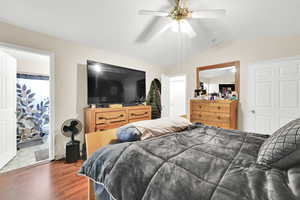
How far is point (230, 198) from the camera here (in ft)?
1.90

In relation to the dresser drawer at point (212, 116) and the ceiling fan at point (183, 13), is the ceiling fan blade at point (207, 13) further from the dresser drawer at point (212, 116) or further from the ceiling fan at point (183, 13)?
the dresser drawer at point (212, 116)

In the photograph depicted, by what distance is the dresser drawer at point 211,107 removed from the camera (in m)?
3.11

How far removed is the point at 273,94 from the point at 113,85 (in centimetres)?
335

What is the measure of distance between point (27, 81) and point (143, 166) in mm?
4465

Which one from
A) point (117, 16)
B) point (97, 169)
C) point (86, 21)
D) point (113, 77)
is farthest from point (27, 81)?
point (97, 169)

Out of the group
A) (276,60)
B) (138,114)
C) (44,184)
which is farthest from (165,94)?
(44,184)

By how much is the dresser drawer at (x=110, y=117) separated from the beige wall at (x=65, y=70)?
45 centimetres

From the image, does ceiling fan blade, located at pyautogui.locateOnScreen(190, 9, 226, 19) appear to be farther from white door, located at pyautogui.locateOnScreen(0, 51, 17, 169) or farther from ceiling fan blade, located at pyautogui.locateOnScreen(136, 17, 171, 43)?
white door, located at pyautogui.locateOnScreen(0, 51, 17, 169)

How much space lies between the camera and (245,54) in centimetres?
317

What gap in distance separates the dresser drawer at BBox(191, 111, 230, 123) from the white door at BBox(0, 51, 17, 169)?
12.4ft

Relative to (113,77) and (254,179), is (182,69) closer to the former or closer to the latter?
(113,77)

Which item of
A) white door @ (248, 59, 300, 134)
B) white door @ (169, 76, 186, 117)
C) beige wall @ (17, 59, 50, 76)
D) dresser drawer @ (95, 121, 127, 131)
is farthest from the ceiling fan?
beige wall @ (17, 59, 50, 76)

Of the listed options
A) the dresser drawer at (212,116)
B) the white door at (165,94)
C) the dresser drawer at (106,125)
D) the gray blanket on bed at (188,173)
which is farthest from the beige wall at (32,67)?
the dresser drawer at (212,116)

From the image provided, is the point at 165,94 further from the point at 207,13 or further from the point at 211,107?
the point at 207,13
